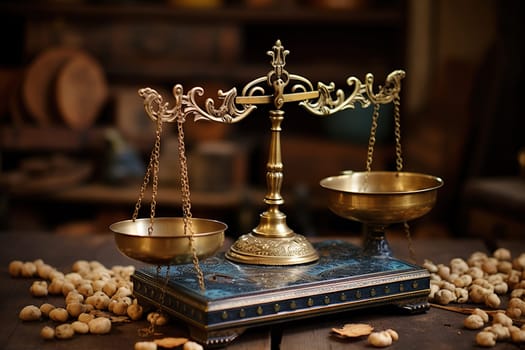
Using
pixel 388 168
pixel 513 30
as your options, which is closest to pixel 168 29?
pixel 388 168

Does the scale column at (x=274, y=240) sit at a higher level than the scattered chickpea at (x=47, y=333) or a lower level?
higher

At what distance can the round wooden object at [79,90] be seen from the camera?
14.9ft

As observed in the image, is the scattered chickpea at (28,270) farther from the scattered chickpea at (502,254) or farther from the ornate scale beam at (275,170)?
the scattered chickpea at (502,254)

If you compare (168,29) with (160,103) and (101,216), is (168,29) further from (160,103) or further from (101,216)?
(160,103)

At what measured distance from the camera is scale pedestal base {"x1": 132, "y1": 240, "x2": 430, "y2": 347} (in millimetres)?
1691

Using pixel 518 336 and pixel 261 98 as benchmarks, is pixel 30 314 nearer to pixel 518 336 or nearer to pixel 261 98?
pixel 261 98

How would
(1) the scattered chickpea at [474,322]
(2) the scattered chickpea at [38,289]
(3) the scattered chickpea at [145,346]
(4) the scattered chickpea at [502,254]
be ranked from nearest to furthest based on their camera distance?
(3) the scattered chickpea at [145,346]
(1) the scattered chickpea at [474,322]
(2) the scattered chickpea at [38,289]
(4) the scattered chickpea at [502,254]

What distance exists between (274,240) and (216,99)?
268 centimetres

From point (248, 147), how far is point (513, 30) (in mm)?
1542

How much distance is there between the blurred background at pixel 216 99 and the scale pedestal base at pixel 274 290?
2324 mm

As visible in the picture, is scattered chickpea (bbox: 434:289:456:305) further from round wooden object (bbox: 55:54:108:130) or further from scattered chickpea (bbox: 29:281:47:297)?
round wooden object (bbox: 55:54:108:130)

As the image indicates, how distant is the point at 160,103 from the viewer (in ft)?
5.73

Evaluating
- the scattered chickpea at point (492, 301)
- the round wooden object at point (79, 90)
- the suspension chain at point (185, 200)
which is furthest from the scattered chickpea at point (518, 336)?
the round wooden object at point (79, 90)

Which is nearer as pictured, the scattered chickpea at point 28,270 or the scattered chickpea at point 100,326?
the scattered chickpea at point 100,326
